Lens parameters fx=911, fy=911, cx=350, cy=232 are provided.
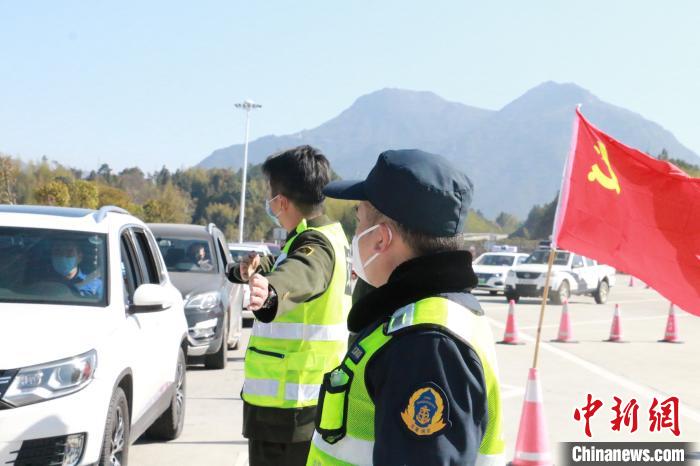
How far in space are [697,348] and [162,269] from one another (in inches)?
452

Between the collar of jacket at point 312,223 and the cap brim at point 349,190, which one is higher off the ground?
the cap brim at point 349,190

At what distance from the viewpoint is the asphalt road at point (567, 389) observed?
7277 millimetres

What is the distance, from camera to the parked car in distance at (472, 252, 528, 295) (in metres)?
30.5

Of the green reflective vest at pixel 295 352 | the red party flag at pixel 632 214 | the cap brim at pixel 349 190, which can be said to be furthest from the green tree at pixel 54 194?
the cap brim at pixel 349 190

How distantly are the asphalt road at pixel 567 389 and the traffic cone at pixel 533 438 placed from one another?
0.86 meters

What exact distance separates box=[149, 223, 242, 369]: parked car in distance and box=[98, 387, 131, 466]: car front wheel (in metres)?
4.75

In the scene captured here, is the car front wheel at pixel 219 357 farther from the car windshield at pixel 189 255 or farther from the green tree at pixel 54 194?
the green tree at pixel 54 194

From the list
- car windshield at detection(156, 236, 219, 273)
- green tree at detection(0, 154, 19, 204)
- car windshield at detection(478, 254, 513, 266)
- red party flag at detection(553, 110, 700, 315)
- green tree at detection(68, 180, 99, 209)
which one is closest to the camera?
red party flag at detection(553, 110, 700, 315)

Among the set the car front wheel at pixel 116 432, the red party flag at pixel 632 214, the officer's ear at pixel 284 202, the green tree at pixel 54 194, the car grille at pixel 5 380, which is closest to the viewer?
the officer's ear at pixel 284 202

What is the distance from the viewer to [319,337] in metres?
3.66

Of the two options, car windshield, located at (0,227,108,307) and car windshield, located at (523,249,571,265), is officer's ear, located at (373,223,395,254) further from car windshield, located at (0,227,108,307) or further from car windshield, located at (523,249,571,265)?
car windshield, located at (523,249,571,265)

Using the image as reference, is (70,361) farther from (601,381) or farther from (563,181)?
(601,381)

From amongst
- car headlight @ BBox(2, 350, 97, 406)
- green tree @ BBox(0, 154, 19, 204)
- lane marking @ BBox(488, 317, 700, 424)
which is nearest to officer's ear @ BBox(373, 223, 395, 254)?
car headlight @ BBox(2, 350, 97, 406)

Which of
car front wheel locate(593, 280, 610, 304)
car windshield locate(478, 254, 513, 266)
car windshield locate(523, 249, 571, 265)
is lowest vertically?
car front wheel locate(593, 280, 610, 304)
